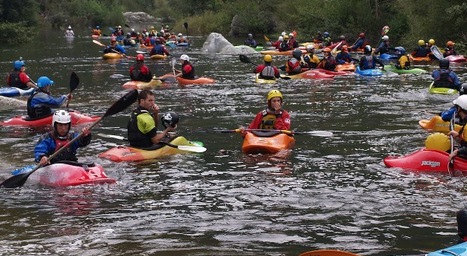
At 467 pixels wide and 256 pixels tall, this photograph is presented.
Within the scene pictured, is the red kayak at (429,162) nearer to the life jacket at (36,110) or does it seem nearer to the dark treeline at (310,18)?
the life jacket at (36,110)

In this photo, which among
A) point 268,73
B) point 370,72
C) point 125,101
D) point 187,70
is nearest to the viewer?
point 125,101

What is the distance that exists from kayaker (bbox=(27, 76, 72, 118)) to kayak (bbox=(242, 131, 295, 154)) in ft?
14.0

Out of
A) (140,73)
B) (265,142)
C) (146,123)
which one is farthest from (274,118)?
(140,73)

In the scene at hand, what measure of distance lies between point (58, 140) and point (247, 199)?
2.51 m

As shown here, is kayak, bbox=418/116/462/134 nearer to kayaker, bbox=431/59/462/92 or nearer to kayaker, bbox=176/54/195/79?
kayaker, bbox=431/59/462/92

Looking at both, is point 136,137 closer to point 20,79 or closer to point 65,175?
point 65,175

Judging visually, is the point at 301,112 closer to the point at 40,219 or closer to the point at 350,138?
the point at 350,138

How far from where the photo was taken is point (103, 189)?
29.1ft

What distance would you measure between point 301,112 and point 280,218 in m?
8.17

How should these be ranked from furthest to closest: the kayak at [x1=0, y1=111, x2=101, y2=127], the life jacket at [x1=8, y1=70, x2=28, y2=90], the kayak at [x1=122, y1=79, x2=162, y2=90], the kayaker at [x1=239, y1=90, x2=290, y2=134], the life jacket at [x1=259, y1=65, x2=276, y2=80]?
the life jacket at [x1=259, y1=65, x2=276, y2=80], the kayak at [x1=122, y1=79, x2=162, y2=90], the life jacket at [x1=8, y1=70, x2=28, y2=90], the kayak at [x1=0, y1=111, x2=101, y2=127], the kayaker at [x1=239, y1=90, x2=290, y2=134]

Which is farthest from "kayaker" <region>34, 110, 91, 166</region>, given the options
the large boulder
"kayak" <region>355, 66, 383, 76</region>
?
the large boulder

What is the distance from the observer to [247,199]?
8461mm

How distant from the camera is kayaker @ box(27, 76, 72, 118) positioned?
45.0 ft

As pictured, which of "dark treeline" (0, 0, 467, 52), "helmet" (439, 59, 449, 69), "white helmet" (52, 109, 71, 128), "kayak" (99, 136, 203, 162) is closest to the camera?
"white helmet" (52, 109, 71, 128)
